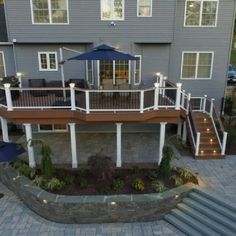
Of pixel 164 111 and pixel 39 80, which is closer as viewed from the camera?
pixel 164 111

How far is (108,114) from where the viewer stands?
1045 centimetres

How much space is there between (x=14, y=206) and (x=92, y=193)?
10.00 feet

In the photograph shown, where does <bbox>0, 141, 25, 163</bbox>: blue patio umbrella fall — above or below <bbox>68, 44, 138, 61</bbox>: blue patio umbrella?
below

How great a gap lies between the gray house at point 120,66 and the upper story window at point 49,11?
0.05 m

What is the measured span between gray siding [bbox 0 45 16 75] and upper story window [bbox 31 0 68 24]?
2503 mm

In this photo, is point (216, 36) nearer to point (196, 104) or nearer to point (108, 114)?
point (196, 104)

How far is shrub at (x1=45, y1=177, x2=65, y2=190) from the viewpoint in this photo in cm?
934

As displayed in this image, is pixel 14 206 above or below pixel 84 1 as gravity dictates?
below

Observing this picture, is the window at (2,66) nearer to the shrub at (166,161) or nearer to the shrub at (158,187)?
the shrub at (166,161)

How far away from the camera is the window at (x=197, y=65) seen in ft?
48.8

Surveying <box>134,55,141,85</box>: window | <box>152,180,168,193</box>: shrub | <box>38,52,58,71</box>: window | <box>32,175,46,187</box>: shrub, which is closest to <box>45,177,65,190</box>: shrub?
<box>32,175,46,187</box>: shrub

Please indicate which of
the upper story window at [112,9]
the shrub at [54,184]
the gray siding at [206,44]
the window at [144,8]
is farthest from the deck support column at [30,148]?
the gray siding at [206,44]

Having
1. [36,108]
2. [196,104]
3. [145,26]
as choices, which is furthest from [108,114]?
[196,104]

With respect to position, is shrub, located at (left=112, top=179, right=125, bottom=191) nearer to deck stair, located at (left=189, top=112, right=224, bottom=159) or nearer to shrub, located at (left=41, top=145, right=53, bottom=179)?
shrub, located at (left=41, top=145, right=53, bottom=179)
